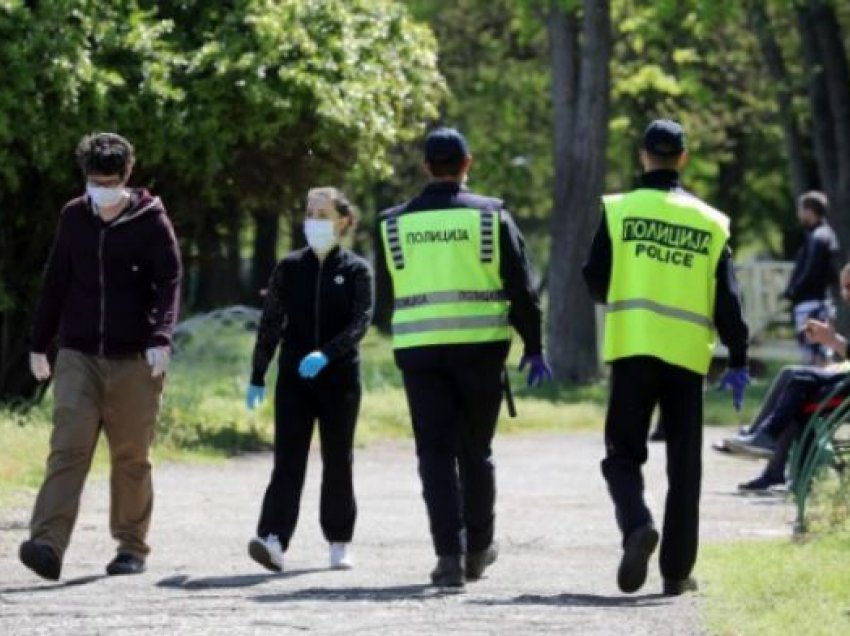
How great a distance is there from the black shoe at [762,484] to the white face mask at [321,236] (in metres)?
5.14

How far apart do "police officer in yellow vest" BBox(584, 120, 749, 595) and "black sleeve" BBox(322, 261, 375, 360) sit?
5.26 feet

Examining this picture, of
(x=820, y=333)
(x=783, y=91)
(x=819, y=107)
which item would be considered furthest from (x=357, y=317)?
(x=783, y=91)

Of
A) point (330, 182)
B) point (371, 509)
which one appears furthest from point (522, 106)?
point (371, 509)

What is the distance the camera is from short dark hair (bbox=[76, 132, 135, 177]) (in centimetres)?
1116

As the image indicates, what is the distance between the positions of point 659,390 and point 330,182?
9.56 meters

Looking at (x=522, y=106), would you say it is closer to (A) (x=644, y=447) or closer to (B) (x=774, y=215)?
(B) (x=774, y=215)

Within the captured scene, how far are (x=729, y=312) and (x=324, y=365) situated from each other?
2.12 meters

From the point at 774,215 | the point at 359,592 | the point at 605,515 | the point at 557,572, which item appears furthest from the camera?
the point at 774,215

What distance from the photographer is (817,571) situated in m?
10.7

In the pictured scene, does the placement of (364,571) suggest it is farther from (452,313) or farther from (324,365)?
(452,313)

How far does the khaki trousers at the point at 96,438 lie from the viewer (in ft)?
36.2

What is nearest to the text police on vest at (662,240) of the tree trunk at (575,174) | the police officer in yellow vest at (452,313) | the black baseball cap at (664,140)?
the black baseball cap at (664,140)

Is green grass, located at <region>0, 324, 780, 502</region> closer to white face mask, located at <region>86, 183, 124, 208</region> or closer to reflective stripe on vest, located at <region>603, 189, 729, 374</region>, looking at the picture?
white face mask, located at <region>86, 183, 124, 208</region>

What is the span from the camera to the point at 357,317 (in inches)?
470
